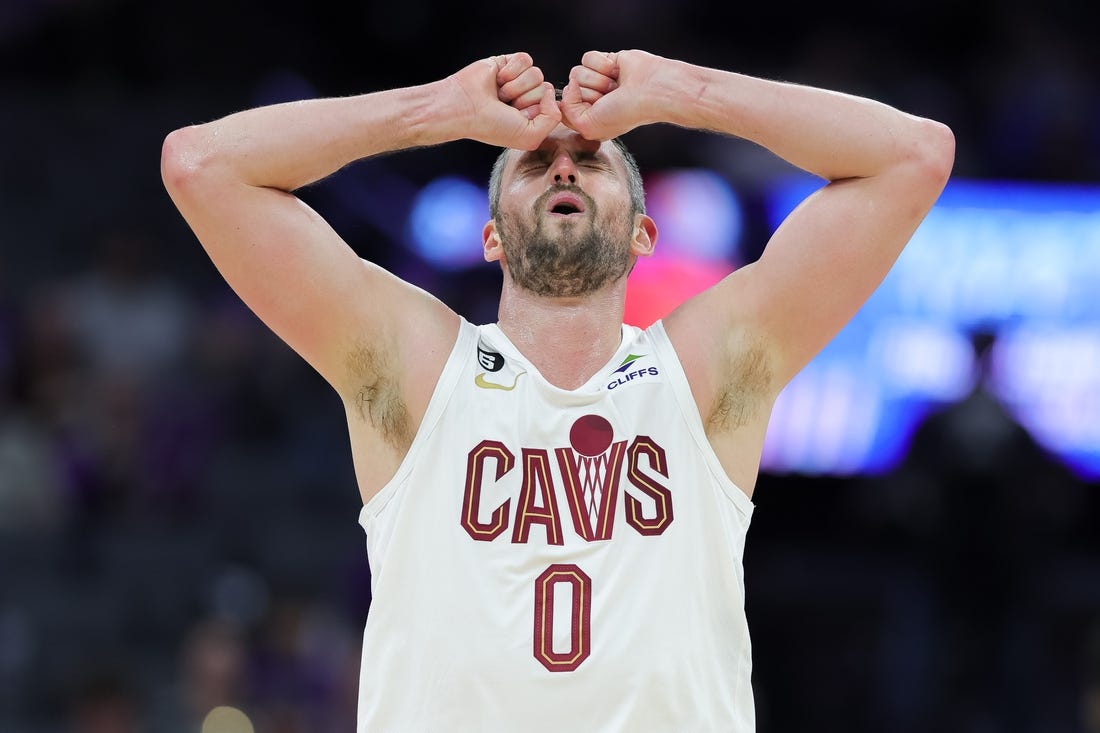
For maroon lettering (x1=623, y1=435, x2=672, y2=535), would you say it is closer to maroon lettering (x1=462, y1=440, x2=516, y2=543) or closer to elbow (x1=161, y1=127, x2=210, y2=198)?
maroon lettering (x1=462, y1=440, x2=516, y2=543)

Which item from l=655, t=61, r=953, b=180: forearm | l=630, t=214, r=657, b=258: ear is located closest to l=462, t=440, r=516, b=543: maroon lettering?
l=630, t=214, r=657, b=258: ear

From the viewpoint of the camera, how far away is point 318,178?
13.6ft

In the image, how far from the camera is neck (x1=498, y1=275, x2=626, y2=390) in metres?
4.16

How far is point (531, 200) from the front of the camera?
4.18 m

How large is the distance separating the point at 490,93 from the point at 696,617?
60.8 inches

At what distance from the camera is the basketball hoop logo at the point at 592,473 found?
3.87 m

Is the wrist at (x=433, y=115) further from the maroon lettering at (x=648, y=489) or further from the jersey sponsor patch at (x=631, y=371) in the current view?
the maroon lettering at (x=648, y=489)

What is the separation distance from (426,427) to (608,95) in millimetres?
1060

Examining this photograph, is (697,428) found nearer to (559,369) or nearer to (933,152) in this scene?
(559,369)

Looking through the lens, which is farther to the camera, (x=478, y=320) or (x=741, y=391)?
(x=478, y=320)

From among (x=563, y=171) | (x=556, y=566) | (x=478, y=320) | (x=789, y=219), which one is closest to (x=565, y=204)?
(x=563, y=171)

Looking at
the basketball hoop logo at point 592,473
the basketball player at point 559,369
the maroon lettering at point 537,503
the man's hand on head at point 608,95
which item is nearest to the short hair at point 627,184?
the basketball player at point 559,369

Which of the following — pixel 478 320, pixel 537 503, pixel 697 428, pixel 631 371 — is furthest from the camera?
pixel 478 320

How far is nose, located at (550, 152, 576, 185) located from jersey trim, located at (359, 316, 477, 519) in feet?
1.87
